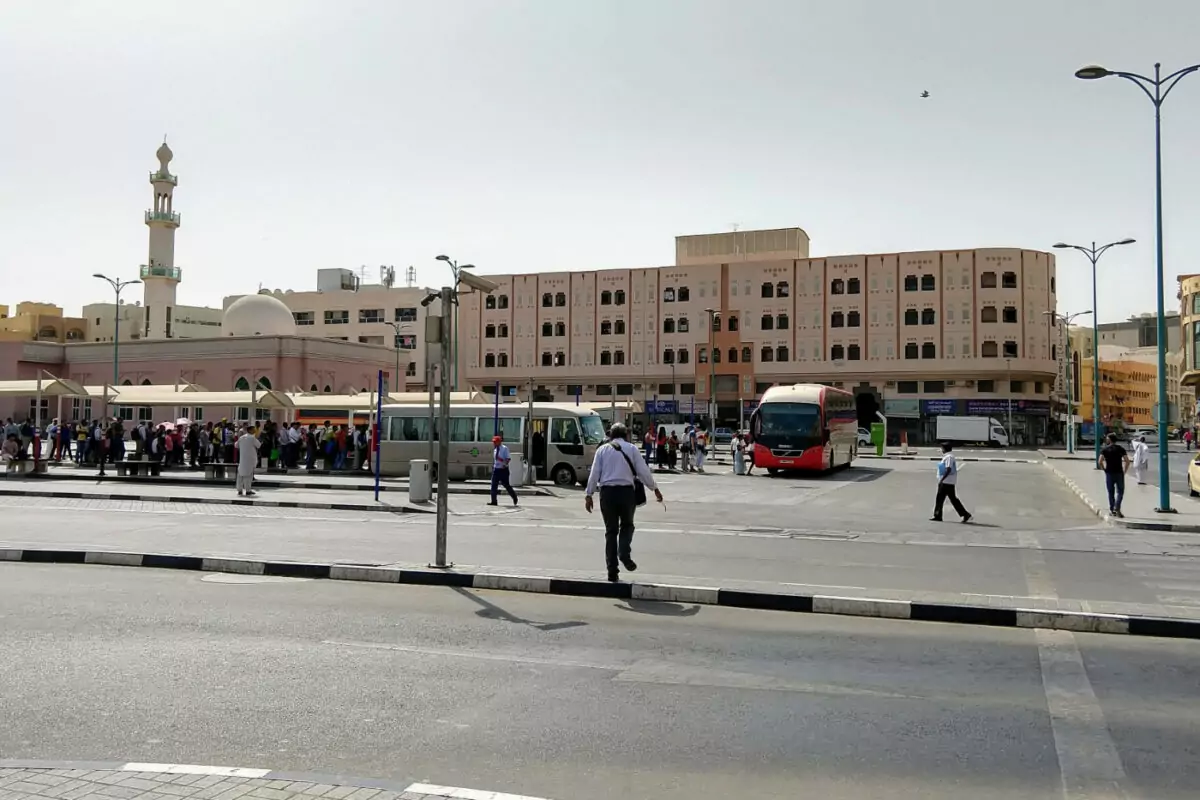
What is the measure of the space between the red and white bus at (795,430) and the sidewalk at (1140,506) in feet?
26.7

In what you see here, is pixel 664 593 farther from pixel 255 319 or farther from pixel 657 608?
pixel 255 319

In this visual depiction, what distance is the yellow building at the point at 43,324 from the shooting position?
91.8m

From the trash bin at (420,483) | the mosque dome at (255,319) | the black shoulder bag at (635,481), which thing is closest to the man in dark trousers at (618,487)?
the black shoulder bag at (635,481)

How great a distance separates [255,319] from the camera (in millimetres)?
65062

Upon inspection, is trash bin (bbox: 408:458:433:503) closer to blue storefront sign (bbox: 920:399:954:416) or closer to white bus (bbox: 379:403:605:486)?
Answer: white bus (bbox: 379:403:605:486)

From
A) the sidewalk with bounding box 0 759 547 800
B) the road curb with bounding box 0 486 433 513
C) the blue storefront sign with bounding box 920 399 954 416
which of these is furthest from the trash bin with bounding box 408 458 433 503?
the blue storefront sign with bounding box 920 399 954 416

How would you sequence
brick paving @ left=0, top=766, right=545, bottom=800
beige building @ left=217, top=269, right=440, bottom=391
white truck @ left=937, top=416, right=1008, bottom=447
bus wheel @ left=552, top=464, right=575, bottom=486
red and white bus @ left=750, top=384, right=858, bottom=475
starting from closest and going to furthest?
1. brick paving @ left=0, top=766, right=545, bottom=800
2. bus wheel @ left=552, top=464, right=575, bottom=486
3. red and white bus @ left=750, top=384, right=858, bottom=475
4. white truck @ left=937, top=416, right=1008, bottom=447
5. beige building @ left=217, top=269, right=440, bottom=391

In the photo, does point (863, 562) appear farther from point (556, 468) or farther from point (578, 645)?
point (556, 468)

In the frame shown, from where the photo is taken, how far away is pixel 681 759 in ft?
15.8

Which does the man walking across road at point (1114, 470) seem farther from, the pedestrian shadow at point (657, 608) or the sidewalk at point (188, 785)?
the sidewalk at point (188, 785)

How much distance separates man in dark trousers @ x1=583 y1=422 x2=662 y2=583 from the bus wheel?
59.5 ft

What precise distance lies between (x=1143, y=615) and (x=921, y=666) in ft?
9.63

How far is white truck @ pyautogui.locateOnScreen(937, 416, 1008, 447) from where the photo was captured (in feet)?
230

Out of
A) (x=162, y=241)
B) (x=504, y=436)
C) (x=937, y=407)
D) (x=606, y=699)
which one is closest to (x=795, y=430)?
(x=504, y=436)
